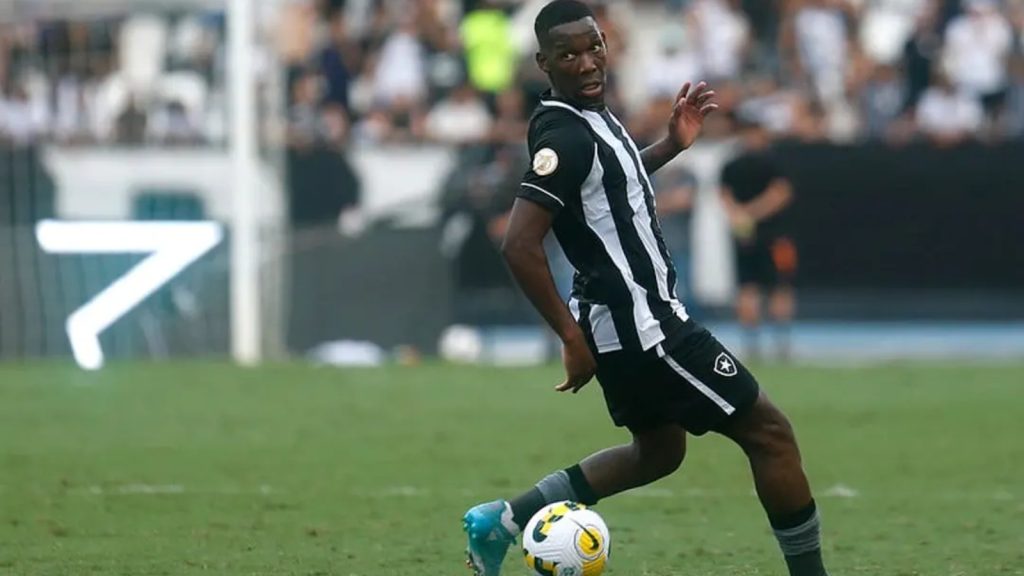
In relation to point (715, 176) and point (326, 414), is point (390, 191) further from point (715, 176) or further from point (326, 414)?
point (326, 414)

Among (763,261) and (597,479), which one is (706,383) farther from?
(763,261)

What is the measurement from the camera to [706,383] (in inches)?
274

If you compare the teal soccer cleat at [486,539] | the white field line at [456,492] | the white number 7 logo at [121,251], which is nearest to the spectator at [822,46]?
the white number 7 logo at [121,251]

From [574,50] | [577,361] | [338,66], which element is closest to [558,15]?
[574,50]

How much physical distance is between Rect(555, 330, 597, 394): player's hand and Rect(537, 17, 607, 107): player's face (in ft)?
2.70

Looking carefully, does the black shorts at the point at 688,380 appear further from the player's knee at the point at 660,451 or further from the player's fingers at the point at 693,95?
the player's fingers at the point at 693,95

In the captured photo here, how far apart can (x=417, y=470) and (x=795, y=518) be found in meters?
4.53

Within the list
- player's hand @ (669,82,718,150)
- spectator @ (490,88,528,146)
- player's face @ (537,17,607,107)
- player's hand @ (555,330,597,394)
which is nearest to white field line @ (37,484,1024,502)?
player's hand @ (669,82,718,150)

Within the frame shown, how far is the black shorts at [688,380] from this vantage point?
6965 mm

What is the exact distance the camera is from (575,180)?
6820mm

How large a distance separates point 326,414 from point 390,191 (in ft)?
21.2

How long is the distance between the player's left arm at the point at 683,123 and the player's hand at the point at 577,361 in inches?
42.1

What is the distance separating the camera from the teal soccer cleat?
7.37 metres

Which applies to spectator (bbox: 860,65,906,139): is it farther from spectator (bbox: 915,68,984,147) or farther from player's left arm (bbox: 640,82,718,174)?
player's left arm (bbox: 640,82,718,174)
